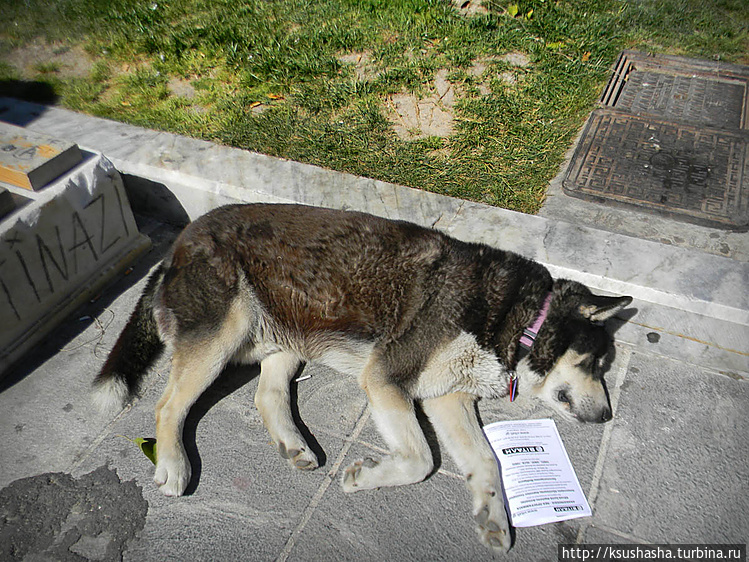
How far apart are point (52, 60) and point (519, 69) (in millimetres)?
5472

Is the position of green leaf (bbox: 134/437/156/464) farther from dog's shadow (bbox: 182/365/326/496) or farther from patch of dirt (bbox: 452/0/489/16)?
patch of dirt (bbox: 452/0/489/16)

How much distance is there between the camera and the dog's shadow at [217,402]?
2974 mm

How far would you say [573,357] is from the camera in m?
3.09

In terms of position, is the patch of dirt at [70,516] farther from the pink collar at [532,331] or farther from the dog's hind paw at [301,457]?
the pink collar at [532,331]

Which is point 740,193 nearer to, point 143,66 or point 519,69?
point 519,69

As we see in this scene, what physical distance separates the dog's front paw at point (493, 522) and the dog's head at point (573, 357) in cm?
73

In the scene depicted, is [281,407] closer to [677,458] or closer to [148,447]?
[148,447]

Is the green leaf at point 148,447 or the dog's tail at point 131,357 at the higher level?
the dog's tail at point 131,357

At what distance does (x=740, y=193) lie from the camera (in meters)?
4.33

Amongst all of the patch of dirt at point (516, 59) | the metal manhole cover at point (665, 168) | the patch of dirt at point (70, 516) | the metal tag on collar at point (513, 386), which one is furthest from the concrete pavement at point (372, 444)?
the patch of dirt at point (516, 59)

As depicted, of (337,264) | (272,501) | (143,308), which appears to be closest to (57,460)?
(143,308)

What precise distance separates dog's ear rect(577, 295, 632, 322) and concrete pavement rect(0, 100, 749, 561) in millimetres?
445

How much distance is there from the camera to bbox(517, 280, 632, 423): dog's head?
306cm

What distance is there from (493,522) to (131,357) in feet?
7.24
